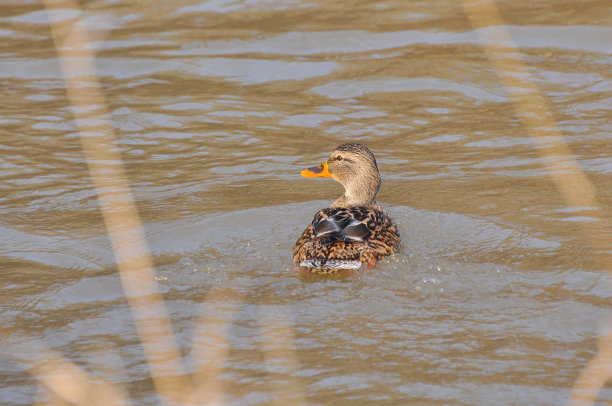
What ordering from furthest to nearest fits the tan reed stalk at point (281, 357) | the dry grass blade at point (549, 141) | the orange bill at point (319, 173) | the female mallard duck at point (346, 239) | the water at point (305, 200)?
1. the orange bill at point (319, 173)
2. the female mallard duck at point (346, 239)
3. the water at point (305, 200)
4. the dry grass blade at point (549, 141)
5. the tan reed stalk at point (281, 357)

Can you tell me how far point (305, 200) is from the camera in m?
8.69

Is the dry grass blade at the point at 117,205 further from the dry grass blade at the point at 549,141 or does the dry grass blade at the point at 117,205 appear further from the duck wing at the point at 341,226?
the dry grass blade at the point at 549,141

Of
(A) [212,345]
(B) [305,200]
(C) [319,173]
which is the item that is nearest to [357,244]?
(C) [319,173]

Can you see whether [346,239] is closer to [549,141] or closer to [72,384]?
[72,384]

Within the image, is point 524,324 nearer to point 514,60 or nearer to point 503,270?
point 503,270

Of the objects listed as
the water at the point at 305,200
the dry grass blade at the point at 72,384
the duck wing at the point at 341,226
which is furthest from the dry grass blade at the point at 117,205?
the duck wing at the point at 341,226

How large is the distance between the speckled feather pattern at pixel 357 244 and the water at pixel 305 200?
0.17 meters

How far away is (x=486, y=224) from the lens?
7609 mm

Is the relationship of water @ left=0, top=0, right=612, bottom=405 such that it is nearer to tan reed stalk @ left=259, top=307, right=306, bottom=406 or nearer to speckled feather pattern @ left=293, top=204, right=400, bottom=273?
tan reed stalk @ left=259, top=307, right=306, bottom=406

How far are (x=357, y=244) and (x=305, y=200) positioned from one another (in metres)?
1.66

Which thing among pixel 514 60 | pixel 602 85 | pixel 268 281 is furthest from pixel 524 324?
pixel 514 60

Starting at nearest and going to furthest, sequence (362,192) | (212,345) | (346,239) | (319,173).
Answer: (212,345) → (346,239) → (362,192) → (319,173)

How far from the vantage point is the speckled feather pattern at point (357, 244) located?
23.0 feet

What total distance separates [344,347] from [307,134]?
5.11 metres
